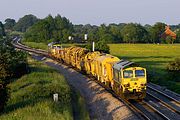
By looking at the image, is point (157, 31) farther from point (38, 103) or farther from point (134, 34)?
point (38, 103)

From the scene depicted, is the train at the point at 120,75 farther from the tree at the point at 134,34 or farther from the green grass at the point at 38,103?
the tree at the point at 134,34

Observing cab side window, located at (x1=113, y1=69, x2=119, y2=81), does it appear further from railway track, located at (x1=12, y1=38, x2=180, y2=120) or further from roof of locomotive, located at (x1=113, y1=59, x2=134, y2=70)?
railway track, located at (x1=12, y1=38, x2=180, y2=120)

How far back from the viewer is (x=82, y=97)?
30.8 metres

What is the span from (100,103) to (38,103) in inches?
249

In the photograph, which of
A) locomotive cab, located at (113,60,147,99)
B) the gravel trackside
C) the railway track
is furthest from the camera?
locomotive cab, located at (113,60,147,99)

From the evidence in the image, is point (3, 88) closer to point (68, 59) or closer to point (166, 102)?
point (166, 102)

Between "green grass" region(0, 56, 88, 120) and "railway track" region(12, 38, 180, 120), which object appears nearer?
"green grass" region(0, 56, 88, 120)

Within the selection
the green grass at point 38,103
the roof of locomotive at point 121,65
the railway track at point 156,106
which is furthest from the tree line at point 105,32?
the roof of locomotive at point 121,65

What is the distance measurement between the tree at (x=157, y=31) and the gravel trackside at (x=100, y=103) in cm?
12874

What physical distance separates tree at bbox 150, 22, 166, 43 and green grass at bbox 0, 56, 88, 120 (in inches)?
5364

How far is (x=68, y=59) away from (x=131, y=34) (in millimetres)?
110217

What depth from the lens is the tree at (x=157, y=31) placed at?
167 metres

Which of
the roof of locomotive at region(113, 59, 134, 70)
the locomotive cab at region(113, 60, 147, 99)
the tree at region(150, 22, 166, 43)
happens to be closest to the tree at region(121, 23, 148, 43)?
the tree at region(150, 22, 166, 43)

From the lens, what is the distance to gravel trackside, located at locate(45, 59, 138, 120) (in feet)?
78.9
